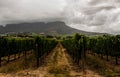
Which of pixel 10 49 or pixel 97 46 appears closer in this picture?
pixel 10 49

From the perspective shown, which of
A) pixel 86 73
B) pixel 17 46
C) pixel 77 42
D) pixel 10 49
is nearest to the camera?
pixel 86 73

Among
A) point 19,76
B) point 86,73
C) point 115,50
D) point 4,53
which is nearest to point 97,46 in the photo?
point 115,50

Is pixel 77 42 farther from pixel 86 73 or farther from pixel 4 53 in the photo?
pixel 4 53

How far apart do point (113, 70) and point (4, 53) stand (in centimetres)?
4156

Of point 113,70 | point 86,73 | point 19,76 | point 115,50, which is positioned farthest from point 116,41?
point 19,76

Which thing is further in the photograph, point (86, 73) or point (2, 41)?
point (2, 41)

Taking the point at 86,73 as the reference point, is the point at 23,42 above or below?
above

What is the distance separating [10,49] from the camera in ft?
290

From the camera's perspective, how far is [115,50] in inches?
3206

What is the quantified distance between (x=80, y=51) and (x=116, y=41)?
46.3 feet

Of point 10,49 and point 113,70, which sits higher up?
point 10,49

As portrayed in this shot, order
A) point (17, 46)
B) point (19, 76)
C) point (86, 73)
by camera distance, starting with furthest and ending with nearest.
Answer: point (17, 46)
point (86, 73)
point (19, 76)

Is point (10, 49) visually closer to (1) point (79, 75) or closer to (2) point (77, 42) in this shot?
(2) point (77, 42)

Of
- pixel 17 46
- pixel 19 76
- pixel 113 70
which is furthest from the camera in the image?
pixel 17 46
